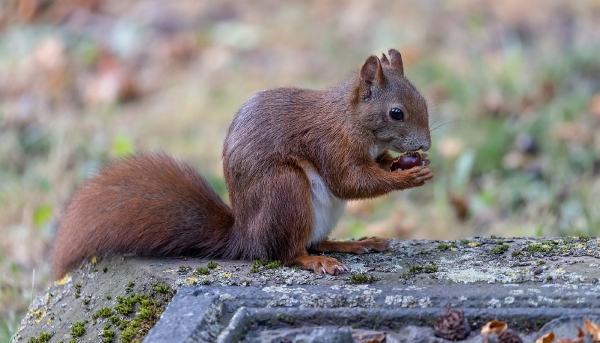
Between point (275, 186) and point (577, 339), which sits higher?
point (275, 186)

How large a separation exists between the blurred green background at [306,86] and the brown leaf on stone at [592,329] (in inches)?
62.4

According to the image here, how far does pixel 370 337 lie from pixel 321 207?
68 centimetres

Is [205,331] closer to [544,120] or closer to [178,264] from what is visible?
[178,264]

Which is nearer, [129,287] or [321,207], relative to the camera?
[129,287]

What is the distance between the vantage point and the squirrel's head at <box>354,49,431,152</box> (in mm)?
2414

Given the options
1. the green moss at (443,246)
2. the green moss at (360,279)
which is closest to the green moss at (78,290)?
the green moss at (360,279)

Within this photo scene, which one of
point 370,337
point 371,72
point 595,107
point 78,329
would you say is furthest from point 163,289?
point 595,107

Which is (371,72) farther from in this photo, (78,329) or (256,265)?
(78,329)

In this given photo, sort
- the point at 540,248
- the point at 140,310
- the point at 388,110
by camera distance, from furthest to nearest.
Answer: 1. the point at 388,110
2. the point at 540,248
3. the point at 140,310

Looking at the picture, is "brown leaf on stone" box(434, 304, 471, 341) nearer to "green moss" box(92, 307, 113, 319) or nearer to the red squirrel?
the red squirrel

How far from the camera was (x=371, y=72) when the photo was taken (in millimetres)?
2424

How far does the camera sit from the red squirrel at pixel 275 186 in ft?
7.49

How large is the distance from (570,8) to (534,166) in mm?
2395

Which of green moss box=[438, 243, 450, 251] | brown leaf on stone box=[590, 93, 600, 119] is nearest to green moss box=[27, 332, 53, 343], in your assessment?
green moss box=[438, 243, 450, 251]
